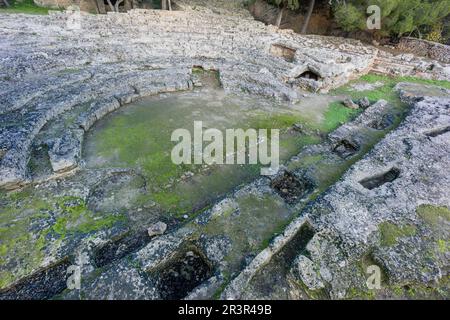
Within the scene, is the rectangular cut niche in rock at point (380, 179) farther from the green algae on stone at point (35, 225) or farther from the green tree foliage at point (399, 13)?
the green tree foliage at point (399, 13)

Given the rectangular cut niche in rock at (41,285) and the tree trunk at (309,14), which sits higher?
the tree trunk at (309,14)

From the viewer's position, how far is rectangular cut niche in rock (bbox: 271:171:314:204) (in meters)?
6.96

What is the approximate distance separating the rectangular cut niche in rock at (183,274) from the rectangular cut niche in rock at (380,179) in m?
4.89

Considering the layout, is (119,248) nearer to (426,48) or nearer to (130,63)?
(130,63)

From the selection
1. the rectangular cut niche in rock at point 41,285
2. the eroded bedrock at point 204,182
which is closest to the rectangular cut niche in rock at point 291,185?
the eroded bedrock at point 204,182

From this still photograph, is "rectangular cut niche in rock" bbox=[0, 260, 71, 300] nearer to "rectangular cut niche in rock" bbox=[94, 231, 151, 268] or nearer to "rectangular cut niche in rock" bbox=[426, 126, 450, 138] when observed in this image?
Result: "rectangular cut niche in rock" bbox=[94, 231, 151, 268]

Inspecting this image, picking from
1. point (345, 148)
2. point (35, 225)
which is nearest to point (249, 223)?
point (35, 225)

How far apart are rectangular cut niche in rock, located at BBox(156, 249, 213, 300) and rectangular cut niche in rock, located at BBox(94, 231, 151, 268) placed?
32.5 inches

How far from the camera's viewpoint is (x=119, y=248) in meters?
5.52

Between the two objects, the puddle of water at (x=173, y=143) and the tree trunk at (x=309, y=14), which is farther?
the tree trunk at (x=309, y=14)

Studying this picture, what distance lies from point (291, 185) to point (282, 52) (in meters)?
12.2

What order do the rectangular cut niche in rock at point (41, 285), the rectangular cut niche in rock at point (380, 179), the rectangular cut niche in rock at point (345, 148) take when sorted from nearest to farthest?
the rectangular cut niche in rock at point (41, 285)
the rectangular cut niche in rock at point (380, 179)
the rectangular cut niche in rock at point (345, 148)

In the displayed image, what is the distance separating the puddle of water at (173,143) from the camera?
7070 millimetres

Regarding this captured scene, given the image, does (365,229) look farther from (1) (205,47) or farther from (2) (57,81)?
(1) (205,47)
